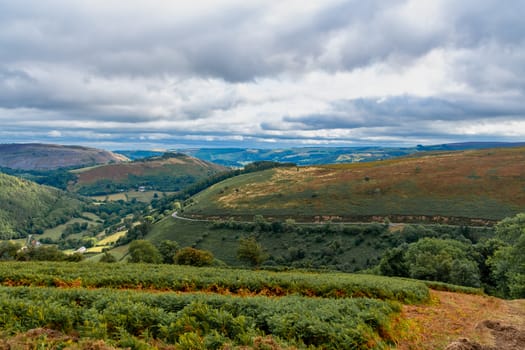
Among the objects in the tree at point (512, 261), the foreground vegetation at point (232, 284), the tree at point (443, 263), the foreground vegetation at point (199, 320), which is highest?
the foreground vegetation at point (199, 320)

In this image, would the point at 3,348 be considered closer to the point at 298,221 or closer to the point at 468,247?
the point at 468,247

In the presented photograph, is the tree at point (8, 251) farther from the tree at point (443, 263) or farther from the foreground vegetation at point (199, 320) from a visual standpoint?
the tree at point (443, 263)

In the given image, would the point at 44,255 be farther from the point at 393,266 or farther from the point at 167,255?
the point at 393,266

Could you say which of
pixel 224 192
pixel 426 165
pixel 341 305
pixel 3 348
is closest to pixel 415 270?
pixel 341 305

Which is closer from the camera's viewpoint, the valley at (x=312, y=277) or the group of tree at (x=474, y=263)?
the valley at (x=312, y=277)

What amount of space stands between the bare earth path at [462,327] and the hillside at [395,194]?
102 metres

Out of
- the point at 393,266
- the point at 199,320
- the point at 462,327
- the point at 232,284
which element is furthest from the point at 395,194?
the point at 199,320

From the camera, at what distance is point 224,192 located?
18788 cm

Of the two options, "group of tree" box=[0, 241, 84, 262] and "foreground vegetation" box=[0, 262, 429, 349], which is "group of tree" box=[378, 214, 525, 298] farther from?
"group of tree" box=[0, 241, 84, 262]

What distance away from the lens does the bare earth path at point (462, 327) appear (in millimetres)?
12398

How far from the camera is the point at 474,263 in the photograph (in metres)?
49.6

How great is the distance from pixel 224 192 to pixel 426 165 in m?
114

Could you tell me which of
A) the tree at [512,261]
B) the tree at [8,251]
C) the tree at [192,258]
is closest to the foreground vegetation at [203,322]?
the tree at [512,261]

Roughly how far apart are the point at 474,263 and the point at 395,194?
287ft
